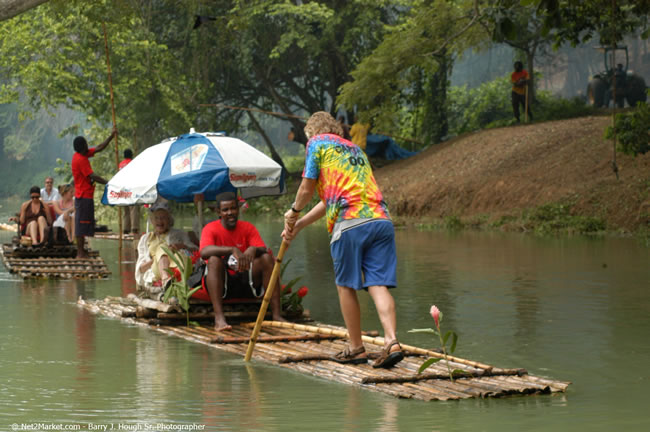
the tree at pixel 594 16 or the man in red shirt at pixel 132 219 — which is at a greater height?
the tree at pixel 594 16

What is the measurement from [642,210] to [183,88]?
19.1m

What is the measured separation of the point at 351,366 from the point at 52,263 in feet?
32.4

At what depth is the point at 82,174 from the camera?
17.2 m

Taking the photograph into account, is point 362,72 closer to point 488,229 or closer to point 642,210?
point 488,229

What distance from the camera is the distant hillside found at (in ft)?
77.7

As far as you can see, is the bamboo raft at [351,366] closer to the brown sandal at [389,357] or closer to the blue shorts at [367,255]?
the brown sandal at [389,357]

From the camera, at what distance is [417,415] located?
674cm

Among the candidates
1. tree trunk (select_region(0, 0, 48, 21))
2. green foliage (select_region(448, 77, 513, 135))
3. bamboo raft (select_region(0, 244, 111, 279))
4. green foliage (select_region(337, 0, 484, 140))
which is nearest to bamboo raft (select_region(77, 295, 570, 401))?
tree trunk (select_region(0, 0, 48, 21))

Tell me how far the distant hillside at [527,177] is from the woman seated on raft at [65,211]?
10402 millimetres

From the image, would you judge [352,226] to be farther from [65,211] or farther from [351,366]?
[65,211]

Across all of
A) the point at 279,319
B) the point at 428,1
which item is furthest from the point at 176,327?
the point at 428,1

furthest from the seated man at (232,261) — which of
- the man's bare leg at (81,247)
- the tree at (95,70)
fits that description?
the tree at (95,70)

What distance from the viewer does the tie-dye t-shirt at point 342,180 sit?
8328 mm

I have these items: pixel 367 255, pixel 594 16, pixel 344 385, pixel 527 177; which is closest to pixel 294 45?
pixel 527 177
